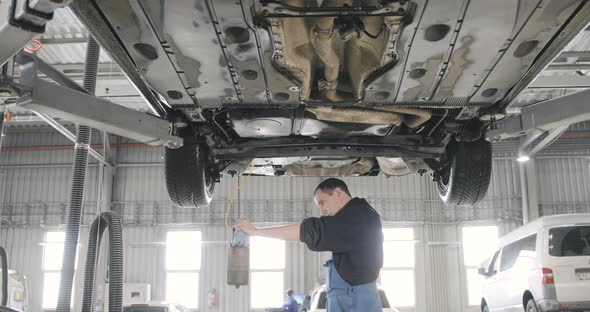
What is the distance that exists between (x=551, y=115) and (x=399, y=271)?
12.2m

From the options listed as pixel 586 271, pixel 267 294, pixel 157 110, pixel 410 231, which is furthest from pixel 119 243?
pixel 410 231

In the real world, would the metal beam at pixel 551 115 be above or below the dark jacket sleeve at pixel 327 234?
above

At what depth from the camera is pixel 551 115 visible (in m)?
3.09

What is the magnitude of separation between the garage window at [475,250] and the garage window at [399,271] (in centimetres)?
150

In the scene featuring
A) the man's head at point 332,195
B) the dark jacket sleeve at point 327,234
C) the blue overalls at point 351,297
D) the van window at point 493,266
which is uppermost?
the man's head at point 332,195

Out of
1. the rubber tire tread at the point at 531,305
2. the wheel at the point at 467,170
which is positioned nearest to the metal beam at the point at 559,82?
the rubber tire tread at the point at 531,305

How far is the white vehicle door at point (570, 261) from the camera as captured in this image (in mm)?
6250

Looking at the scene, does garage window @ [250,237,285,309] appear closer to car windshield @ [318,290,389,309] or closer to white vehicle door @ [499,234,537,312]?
car windshield @ [318,290,389,309]

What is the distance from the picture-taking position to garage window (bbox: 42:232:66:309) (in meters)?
15.0

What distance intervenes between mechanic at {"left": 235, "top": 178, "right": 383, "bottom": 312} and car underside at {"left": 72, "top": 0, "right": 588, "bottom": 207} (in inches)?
26.0

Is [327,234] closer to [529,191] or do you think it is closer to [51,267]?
[529,191]

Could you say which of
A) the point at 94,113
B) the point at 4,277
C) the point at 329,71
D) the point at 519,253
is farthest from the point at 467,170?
the point at 519,253

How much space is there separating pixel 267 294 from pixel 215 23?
514 inches

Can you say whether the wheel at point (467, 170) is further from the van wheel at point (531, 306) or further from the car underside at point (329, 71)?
the van wheel at point (531, 306)
